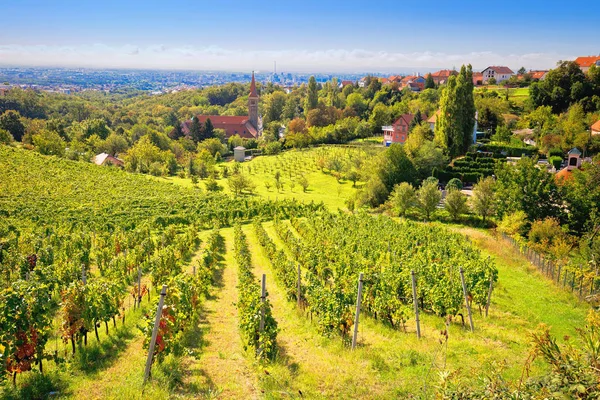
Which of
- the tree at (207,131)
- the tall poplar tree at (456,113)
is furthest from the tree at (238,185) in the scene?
the tree at (207,131)

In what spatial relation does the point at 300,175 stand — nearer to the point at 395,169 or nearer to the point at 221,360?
the point at 395,169

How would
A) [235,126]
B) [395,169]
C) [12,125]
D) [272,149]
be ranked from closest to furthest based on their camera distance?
1. [395,169]
2. [12,125]
3. [272,149]
4. [235,126]

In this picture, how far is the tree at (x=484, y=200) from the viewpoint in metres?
29.9

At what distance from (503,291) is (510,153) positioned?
3580 centimetres

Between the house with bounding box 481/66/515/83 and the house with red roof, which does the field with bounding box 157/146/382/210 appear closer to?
the house with red roof

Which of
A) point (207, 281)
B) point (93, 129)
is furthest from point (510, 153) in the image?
point (93, 129)

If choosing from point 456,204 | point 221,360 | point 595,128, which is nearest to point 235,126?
point 595,128

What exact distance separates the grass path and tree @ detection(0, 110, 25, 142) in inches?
2644

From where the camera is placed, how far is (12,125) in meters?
64.0

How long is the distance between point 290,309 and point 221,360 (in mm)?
4686

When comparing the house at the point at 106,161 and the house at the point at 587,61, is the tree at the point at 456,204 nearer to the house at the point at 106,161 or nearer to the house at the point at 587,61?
the house at the point at 106,161

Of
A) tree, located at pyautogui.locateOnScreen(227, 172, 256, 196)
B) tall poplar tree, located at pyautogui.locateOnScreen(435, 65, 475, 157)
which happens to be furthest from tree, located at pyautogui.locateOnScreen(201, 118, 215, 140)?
tall poplar tree, located at pyautogui.locateOnScreen(435, 65, 475, 157)

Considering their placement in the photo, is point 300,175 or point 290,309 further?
point 300,175

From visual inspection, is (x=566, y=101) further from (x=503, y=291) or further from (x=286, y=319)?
(x=286, y=319)
